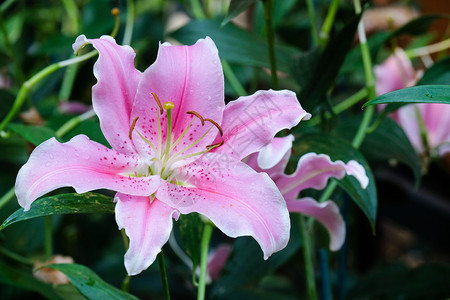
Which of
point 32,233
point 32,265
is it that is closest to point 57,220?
point 32,233

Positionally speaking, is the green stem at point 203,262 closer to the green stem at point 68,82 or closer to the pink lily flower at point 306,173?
the pink lily flower at point 306,173

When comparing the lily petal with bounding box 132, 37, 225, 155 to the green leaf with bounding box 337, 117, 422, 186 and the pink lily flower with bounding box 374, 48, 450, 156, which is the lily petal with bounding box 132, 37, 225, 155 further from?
the pink lily flower with bounding box 374, 48, 450, 156

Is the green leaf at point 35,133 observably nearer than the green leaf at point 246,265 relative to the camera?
Yes

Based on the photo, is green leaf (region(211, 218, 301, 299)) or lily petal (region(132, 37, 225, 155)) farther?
green leaf (region(211, 218, 301, 299))

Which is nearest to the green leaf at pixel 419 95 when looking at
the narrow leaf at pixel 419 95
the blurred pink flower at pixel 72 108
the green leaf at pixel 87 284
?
the narrow leaf at pixel 419 95

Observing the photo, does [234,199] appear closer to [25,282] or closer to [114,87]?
[114,87]

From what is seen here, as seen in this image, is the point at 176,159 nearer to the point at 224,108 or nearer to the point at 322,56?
the point at 224,108

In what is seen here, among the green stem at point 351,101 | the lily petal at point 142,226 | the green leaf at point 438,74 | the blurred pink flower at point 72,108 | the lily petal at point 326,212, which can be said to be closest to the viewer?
the lily petal at point 142,226

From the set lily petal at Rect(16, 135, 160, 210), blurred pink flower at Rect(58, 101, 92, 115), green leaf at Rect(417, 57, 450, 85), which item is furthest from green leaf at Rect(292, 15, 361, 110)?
blurred pink flower at Rect(58, 101, 92, 115)
